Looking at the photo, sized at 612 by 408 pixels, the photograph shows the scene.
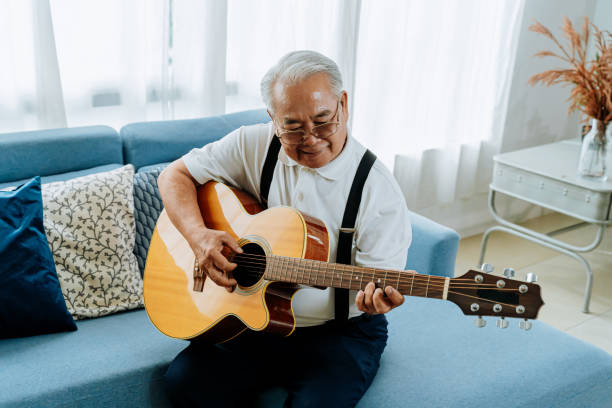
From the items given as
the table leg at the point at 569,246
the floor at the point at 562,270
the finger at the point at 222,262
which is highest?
the finger at the point at 222,262

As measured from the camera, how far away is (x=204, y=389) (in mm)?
1480

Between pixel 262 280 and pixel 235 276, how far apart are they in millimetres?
107

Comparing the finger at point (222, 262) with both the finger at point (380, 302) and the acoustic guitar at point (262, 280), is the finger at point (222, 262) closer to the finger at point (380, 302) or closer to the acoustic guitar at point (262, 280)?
the acoustic guitar at point (262, 280)

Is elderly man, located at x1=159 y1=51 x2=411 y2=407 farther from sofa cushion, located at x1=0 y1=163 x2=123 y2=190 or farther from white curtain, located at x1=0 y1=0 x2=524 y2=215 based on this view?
white curtain, located at x1=0 y1=0 x2=524 y2=215

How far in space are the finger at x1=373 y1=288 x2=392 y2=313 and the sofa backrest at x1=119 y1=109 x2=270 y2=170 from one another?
40.3 inches

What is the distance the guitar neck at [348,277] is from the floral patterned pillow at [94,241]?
2.02ft

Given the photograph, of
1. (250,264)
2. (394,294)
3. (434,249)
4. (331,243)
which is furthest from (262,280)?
(434,249)

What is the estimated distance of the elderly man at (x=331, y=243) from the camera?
54.2 inches

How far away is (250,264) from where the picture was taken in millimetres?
1440

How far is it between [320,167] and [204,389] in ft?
2.01

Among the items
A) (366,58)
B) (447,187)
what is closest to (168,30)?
(366,58)

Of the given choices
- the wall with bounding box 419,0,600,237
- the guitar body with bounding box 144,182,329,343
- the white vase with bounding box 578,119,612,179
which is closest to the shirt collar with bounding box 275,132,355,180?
the guitar body with bounding box 144,182,329,343

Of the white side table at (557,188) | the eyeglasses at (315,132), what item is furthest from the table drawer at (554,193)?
the eyeglasses at (315,132)

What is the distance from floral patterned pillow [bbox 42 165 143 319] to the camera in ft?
5.65
